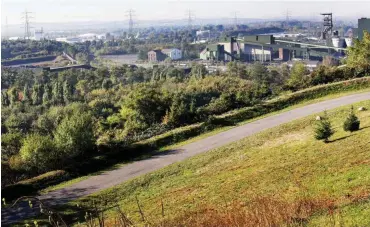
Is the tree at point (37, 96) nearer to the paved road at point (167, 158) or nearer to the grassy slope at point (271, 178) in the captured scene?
the paved road at point (167, 158)

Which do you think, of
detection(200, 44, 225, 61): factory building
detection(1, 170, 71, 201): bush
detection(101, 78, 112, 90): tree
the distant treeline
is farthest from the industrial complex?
detection(1, 170, 71, 201): bush

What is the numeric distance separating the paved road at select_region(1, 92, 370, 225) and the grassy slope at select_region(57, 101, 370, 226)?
465 millimetres

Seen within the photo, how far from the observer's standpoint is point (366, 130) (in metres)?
8.99

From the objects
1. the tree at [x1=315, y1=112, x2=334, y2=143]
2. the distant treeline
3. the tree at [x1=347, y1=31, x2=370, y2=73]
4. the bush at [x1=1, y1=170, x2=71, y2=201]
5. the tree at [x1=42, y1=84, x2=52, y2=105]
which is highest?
the distant treeline

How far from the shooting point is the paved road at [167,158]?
29.3 ft

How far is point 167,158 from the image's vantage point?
10750 millimetres

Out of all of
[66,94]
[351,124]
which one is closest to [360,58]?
[351,124]

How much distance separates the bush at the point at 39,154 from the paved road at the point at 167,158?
1.46 m

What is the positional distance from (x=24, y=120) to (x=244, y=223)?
20412 mm

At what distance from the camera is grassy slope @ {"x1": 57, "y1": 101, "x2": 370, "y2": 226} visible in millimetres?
5418

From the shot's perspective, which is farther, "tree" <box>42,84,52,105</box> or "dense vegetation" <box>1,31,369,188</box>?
"tree" <box>42,84,52,105</box>

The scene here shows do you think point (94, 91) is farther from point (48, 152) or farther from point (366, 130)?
point (366, 130)

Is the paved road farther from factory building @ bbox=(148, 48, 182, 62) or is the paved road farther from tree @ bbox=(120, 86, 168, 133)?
factory building @ bbox=(148, 48, 182, 62)

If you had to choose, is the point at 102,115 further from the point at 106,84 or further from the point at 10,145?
the point at 106,84
